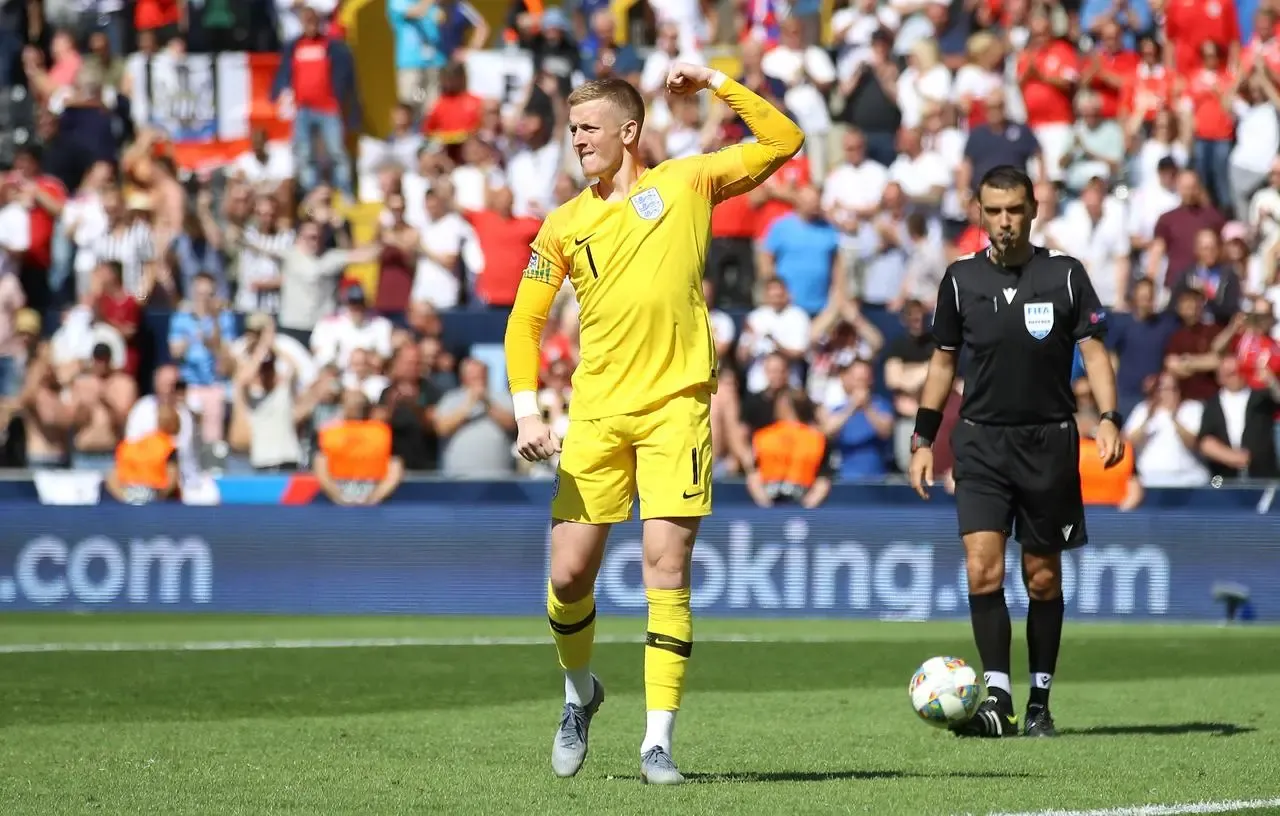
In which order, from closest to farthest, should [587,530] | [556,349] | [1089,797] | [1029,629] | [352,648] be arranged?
[1089,797] → [587,530] → [1029,629] → [352,648] → [556,349]

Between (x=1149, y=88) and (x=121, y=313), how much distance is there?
33.1 feet

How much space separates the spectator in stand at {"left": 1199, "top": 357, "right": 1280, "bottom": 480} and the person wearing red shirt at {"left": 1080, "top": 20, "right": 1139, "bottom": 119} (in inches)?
174

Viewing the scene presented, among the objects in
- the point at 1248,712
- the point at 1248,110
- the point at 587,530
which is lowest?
the point at 1248,712

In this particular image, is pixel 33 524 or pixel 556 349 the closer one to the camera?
pixel 33 524

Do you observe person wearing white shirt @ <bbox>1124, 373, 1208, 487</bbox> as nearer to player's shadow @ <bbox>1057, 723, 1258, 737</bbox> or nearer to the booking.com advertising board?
the booking.com advertising board

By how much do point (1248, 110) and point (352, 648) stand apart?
11.0m

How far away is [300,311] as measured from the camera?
789 inches

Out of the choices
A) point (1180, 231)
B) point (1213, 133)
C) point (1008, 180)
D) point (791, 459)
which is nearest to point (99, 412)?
point (791, 459)

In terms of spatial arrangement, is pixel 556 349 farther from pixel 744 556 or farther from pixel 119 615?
pixel 119 615

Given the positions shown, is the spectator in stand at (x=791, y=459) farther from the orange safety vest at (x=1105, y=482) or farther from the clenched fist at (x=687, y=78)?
the clenched fist at (x=687, y=78)

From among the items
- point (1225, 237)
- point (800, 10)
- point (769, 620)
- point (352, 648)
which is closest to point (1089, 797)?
point (352, 648)

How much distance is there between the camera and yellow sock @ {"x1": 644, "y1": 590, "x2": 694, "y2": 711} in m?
7.36

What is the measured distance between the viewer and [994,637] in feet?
30.2

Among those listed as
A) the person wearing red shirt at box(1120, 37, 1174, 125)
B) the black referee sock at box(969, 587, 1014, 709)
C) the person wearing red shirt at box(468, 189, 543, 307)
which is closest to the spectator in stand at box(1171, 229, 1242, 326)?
the person wearing red shirt at box(1120, 37, 1174, 125)
